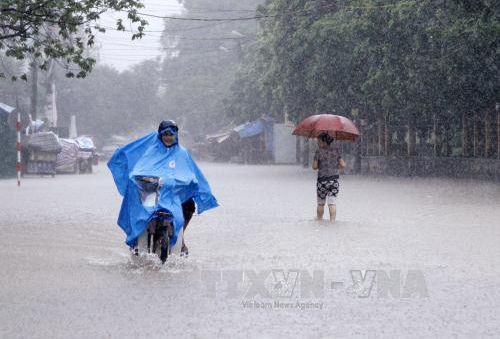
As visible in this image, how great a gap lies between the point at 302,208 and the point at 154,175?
880cm

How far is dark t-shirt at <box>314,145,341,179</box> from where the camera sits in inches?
559

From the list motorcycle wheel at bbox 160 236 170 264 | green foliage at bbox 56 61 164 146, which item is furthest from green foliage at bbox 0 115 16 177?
green foliage at bbox 56 61 164 146

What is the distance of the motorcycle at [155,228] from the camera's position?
29.8 feet

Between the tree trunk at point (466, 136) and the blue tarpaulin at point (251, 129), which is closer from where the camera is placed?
the tree trunk at point (466, 136)

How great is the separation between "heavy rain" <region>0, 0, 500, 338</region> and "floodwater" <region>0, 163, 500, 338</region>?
3 cm

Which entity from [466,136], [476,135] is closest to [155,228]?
[476,135]

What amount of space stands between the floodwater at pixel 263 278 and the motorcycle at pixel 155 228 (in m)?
0.18

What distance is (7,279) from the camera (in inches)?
335

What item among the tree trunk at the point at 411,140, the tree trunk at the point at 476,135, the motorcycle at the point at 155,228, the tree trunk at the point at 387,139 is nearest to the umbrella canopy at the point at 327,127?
the motorcycle at the point at 155,228

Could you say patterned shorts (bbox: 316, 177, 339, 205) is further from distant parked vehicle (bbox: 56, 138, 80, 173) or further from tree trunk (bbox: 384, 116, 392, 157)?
distant parked vehicle (bbox: 56, 138, 80, 173)

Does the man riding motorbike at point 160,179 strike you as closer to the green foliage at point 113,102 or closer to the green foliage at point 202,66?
the green foliage at point 202,66

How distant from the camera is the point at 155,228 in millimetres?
9234

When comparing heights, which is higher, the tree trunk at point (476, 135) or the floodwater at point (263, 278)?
the tree trunk at point (476, 135)

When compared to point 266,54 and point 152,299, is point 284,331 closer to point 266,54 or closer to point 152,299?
point 152,299
